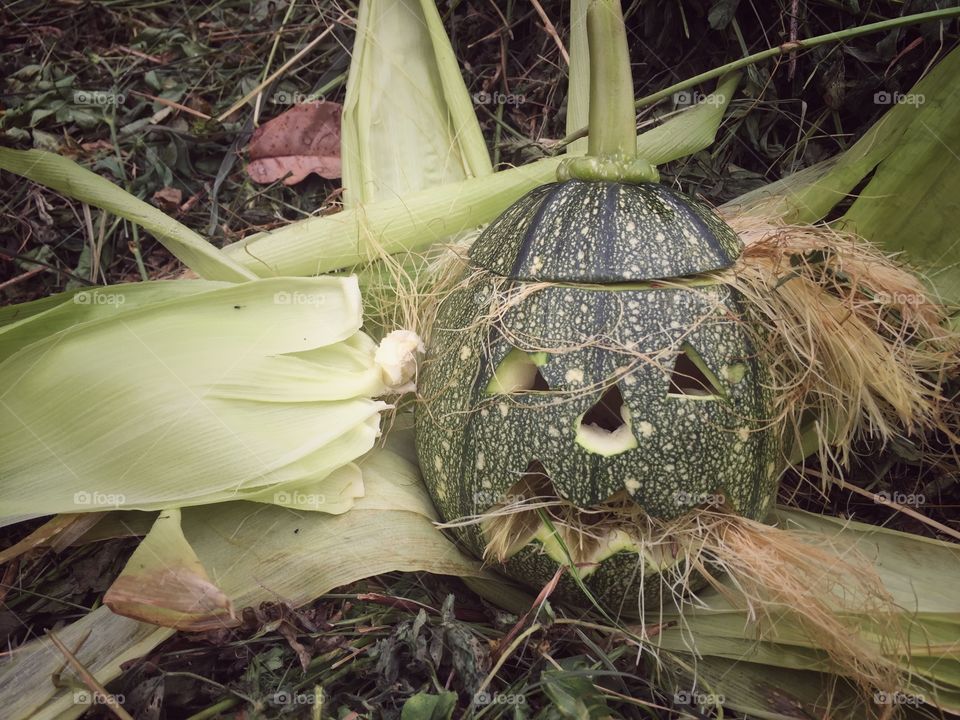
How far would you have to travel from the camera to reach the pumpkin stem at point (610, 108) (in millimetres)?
1578

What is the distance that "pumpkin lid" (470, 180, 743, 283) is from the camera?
1491mm

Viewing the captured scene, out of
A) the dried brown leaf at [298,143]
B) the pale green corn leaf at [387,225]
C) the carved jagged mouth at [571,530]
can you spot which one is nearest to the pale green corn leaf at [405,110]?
the pale green corn leaf at [387,225]

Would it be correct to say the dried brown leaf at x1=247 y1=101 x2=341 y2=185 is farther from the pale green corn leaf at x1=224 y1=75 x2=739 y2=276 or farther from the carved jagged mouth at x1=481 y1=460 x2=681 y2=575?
the carved jagged mouth at x1=481 y1=460 x2=681 y2=575

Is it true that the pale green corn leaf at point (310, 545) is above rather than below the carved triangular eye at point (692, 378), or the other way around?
below

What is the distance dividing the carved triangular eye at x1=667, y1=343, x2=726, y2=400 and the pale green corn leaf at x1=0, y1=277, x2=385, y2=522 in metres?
0.70

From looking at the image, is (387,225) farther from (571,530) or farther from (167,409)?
(571,530)

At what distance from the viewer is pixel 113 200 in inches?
69.8

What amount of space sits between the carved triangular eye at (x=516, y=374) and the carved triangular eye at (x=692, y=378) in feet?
0.84

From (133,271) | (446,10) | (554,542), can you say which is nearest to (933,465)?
(554,542)

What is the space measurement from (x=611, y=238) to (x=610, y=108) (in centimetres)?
31

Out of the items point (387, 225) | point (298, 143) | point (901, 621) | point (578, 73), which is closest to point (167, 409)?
point (387, 225)

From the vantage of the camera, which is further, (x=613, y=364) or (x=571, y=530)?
(x=571, y=530)

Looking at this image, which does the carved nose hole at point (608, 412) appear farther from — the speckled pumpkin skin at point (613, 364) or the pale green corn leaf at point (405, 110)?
the pale green corn leaf at point (405, 110)

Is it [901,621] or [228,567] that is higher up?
[228,567]
